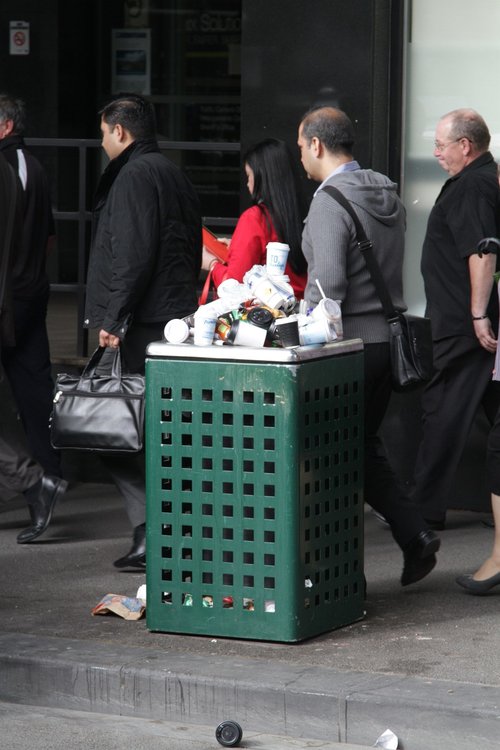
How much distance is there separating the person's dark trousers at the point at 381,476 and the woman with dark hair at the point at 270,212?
1163 millimetres

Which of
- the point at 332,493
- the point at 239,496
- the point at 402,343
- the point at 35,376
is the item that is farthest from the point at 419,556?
the point at 35,376

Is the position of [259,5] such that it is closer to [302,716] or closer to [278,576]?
[278,576]

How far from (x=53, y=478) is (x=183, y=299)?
1.22 metres

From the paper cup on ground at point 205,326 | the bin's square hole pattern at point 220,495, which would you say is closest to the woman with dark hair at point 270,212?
the paper cup on ground at point 205,326

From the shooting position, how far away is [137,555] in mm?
6945

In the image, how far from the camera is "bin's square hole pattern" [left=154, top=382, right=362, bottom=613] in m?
5.61

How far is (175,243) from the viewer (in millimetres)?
7039

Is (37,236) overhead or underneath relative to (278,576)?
overhead

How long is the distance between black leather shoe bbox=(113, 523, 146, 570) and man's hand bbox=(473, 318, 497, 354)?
1856 millimetres

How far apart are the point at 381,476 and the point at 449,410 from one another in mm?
1514

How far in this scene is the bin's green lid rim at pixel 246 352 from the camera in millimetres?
5512

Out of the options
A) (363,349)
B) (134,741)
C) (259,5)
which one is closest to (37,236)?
(259,5)

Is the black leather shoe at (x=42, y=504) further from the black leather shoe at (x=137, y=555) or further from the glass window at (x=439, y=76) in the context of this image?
the glass window at (x=439, y=76)

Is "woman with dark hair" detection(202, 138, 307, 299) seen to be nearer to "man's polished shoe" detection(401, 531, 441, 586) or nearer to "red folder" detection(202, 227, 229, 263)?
"red folder" detection(202, 227, 229, 263)
